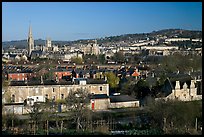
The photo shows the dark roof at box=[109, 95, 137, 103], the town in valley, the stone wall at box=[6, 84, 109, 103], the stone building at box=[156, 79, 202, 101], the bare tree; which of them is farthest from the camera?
the stone building at box=[156, 79, 202, 101]

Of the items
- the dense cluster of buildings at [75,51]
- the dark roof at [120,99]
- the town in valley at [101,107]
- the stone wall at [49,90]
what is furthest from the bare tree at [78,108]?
the dense cluster of buildings at [75,51]

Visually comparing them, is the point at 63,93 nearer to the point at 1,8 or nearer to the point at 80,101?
the point at 80,101

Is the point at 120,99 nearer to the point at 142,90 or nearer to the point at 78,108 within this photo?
the point at 142,90

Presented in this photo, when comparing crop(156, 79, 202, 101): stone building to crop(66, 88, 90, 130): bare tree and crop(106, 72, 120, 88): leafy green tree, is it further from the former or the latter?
crop(66, 88, 90, 130): bare tree

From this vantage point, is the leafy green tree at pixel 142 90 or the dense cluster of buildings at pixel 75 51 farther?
the dense cluster of buildings at pixel 75 51

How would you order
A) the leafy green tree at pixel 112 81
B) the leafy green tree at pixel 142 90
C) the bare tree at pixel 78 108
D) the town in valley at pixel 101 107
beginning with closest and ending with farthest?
the town in valley at pixel 101 107, the bare tree at pixel 78 108, the leafy green tree at pixel 142 90, the leafy green tree at pixel 112 81

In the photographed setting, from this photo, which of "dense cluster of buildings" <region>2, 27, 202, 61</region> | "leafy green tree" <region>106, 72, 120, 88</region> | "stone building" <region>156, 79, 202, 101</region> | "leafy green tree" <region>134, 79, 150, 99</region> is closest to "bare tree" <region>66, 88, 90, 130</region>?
"leafy green tree" <region>134, 79, 150, 99</region>

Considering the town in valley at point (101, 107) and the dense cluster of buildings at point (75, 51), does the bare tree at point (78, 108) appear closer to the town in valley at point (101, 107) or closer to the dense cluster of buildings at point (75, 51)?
the town in valley at point (101, 107)

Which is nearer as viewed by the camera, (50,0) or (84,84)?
(50,0)

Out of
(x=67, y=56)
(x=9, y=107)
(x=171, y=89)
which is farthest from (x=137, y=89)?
(x=67, y=56)

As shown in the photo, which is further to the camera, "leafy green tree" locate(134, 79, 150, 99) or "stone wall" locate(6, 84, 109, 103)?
"leafy green tree" locate(134, 79, 150, 99)

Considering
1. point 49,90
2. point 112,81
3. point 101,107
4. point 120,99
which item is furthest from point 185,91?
point 49,90
